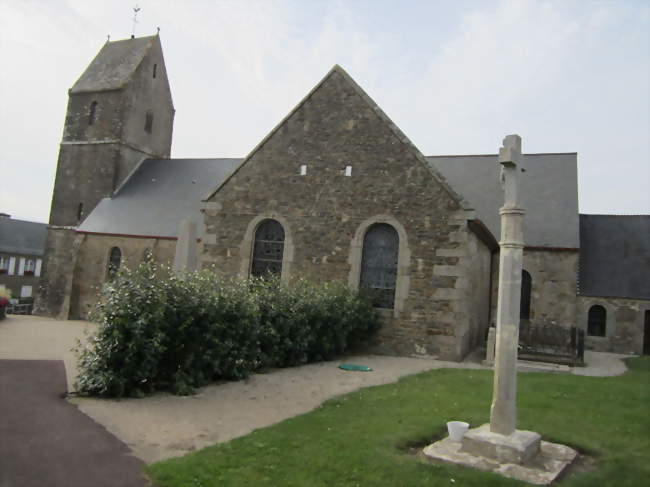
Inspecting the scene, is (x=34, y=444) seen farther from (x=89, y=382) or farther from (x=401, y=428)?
(x=401, y=428)

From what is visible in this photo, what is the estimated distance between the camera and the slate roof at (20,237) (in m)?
44.0

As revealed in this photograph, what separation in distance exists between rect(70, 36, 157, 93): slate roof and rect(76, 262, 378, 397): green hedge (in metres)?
20.8

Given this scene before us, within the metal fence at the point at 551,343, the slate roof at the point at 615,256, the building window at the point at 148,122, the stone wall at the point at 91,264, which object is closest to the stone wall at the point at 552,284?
the slate roof at the point at 615,256

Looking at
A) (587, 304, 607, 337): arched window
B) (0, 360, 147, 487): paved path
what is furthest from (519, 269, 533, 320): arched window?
(0, 360, 147, 487): paved path

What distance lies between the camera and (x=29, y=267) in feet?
151

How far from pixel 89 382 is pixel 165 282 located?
6.21 ft

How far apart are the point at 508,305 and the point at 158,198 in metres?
22.2

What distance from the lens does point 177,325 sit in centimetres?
866

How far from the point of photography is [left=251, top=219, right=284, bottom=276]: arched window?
1529cm

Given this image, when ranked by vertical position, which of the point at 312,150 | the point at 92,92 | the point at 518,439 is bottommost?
the point at 518,439

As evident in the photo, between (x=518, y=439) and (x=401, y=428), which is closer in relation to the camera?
(x=518, y=439)

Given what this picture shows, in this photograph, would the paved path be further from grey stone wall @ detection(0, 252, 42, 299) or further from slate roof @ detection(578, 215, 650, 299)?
grey stone wall @ detection(0, 252, 42, 299)

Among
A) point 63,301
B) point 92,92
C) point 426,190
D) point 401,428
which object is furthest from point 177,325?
point 92,92

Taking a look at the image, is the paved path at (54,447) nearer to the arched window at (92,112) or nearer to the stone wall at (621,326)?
the stone wall at (621,326)
